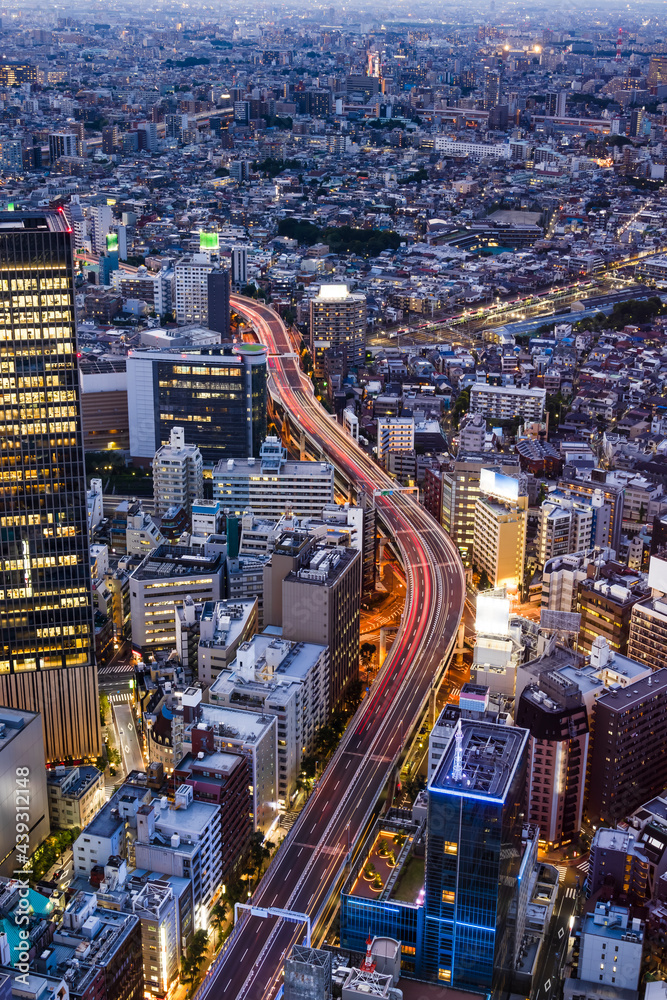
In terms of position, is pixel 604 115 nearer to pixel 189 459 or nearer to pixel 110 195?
pixel 110 195

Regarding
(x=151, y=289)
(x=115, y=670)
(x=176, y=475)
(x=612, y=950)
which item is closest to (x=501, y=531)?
(x=176, y=475)

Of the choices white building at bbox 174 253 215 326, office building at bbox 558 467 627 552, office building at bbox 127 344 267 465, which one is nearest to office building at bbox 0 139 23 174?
white building at bbox 174 253 215 326

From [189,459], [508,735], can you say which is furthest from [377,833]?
[189,459]

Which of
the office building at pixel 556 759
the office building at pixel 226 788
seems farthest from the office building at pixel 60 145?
the office building at pixel 226 788

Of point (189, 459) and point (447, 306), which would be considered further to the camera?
point (447, 306)

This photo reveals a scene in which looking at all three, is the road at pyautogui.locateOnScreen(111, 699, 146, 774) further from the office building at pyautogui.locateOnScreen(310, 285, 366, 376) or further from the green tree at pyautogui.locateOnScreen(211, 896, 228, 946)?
the office building at pyautogui.locateOnScreen(310, 285, 366, 376)

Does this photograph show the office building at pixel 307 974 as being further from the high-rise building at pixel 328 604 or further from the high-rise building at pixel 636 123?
the high-rise building at pixel 636 123
